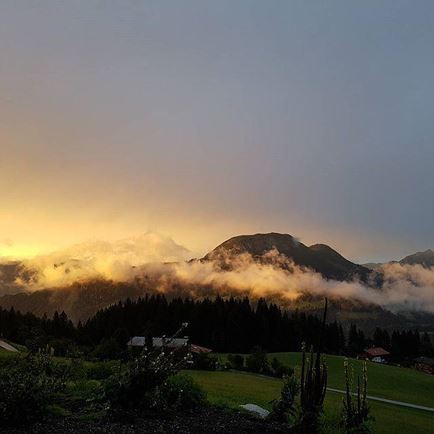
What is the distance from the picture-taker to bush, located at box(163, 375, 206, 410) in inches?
532

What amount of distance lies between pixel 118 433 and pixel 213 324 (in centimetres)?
11613

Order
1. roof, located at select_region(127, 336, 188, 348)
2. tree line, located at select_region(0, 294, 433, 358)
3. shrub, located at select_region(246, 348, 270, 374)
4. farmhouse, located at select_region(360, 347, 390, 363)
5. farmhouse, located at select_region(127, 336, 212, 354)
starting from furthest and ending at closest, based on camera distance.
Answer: farmhouse, located at select_region(360, 347, 390, 363)
tree line, located at select_region(0, 294, 433, 358)
shrub, located at select_region(246, 348, 270, 374)
farmhouse, located at select_region(127, 336, 212, 354)
roof, located at select_region(127, 336, 188, 348)

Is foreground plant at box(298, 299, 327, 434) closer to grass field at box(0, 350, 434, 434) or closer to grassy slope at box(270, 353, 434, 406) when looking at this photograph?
grass field at box(0, 350, 434, 434)

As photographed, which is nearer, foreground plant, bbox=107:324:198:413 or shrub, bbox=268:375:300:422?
foreground plant, bbox=107:324:198:413

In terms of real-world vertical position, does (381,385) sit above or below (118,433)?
below

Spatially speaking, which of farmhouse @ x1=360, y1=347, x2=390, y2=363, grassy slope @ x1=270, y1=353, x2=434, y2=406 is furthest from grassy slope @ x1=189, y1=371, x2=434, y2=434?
farmhouse @ x1=360, y1=347, x2=390, y2=363

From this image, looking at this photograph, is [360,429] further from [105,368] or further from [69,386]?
[105,368]

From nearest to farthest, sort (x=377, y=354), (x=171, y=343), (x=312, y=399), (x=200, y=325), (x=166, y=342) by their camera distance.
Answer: (x=312, y=399) < (x=166, y=342) < (x=171, y=343) < (x=200, y=325) < (x=377, y=354)

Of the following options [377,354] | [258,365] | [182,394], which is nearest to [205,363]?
[258,365]

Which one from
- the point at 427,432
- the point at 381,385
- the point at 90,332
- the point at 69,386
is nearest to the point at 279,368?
the point at 381,385

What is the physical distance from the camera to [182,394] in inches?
545

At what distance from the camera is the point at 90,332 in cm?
12512

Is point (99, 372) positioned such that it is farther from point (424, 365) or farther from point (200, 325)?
point (424, 365)

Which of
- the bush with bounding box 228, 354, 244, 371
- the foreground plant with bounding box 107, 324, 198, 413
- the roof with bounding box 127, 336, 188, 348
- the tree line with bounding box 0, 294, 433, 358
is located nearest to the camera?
the foreground plant with bounding box 107, 324, 198, 413
